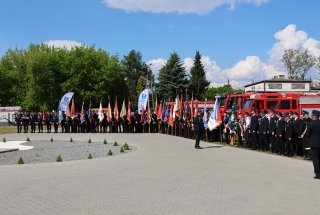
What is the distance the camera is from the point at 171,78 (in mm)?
81938

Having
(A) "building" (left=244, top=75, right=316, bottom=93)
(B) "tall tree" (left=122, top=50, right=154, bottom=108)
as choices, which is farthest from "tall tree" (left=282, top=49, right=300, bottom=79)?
(B) "tall tree" (left=122, top=50, right=154, bottom=108)

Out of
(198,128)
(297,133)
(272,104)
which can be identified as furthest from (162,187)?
(272,104)

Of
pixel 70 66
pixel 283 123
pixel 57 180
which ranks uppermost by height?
pixel 70 66

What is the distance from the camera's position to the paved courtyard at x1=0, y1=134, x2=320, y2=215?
838 cm

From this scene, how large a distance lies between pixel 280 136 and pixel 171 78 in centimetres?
6358

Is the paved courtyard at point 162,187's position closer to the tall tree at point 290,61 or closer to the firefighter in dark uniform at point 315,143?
the firefighter in dark uniform at point 315,143

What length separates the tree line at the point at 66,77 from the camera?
7094cm

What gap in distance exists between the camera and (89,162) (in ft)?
53.9

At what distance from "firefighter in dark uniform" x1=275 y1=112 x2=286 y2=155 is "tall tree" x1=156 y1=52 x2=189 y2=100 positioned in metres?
61.3

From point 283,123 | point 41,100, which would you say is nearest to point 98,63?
point 41,100

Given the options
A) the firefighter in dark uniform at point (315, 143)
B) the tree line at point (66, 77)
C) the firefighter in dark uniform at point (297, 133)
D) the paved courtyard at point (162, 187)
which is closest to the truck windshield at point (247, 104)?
the firefighter in dark uniform at point (297, 133)

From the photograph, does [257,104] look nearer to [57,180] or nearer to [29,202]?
[57,180]

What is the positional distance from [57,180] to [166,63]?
72277 millimetres

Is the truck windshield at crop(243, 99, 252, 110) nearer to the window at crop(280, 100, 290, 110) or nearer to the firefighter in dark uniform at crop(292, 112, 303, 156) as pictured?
the window at crop(280, 100, 290, 110)
